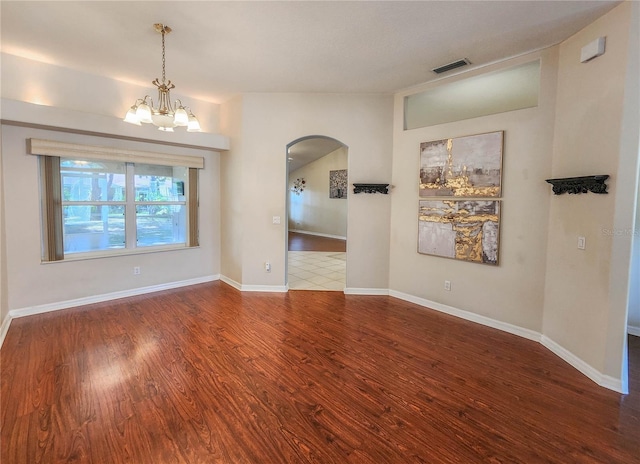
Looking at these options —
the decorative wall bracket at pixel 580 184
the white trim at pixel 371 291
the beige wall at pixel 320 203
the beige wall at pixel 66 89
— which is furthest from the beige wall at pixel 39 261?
the beige wall at pixel 320 203

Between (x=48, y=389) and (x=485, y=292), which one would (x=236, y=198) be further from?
(x=485, y=292)

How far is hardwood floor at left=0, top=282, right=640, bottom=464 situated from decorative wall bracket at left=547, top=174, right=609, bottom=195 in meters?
1.62

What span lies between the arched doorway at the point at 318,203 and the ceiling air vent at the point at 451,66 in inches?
169

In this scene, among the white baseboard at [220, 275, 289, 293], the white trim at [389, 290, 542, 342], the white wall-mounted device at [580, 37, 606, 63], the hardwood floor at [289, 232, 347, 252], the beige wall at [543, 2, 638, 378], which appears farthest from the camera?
the hardwood floor at [289, 232, 347, 252]

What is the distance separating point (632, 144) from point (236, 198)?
4.61m

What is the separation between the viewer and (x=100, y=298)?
13.7ft

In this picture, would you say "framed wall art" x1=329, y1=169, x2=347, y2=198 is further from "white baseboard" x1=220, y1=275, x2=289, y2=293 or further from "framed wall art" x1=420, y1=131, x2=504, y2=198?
"framed wall art" x1=420, y1=131, x2=504, y2=198

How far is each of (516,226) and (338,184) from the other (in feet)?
26.5

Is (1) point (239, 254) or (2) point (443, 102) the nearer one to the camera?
(2) point (443, 102)

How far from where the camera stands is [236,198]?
486cm

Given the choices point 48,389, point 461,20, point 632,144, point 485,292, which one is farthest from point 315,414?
point 461,20

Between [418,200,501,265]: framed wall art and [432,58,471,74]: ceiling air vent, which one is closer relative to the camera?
[432,58,471,74]: ceiling air vent

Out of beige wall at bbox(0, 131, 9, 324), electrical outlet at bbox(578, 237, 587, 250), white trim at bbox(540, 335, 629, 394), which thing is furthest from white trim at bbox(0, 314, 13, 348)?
electrical outlet at bbox(578, 237, 587, 250)

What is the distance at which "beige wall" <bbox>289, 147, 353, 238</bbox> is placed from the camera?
36.3ft
